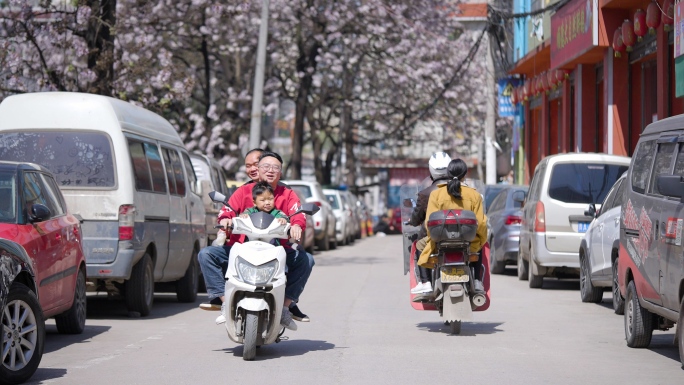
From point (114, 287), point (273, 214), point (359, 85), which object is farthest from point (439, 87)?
point (273, 214)

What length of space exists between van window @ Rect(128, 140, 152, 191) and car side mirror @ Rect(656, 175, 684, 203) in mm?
6096

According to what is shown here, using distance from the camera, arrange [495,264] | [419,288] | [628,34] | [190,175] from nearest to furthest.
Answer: [419,288]
[190,175]
[495,264]
[628,34]

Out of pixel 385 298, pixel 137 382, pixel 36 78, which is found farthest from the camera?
pixel 36 78

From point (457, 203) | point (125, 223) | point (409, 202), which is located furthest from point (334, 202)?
point (457, 203)

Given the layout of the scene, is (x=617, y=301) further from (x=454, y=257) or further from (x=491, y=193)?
(x=491, y=193)

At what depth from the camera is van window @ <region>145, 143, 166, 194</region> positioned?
13970 mm

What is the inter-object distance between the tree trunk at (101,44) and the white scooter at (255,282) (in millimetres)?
11916

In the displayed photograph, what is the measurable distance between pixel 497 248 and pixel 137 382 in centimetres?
1314

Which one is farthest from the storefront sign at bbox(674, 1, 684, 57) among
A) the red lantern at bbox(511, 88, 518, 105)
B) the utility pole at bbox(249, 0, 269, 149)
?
the red lantern at bbox(511, 88, 518, 105)

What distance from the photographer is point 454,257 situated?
11.4m

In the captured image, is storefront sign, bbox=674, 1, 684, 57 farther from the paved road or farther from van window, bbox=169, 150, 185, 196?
van window, bbox=169, 150, 185, 196

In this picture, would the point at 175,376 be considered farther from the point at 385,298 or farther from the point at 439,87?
the point at 439,87

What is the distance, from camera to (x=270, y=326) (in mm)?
9664

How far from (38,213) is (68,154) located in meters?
3.01
